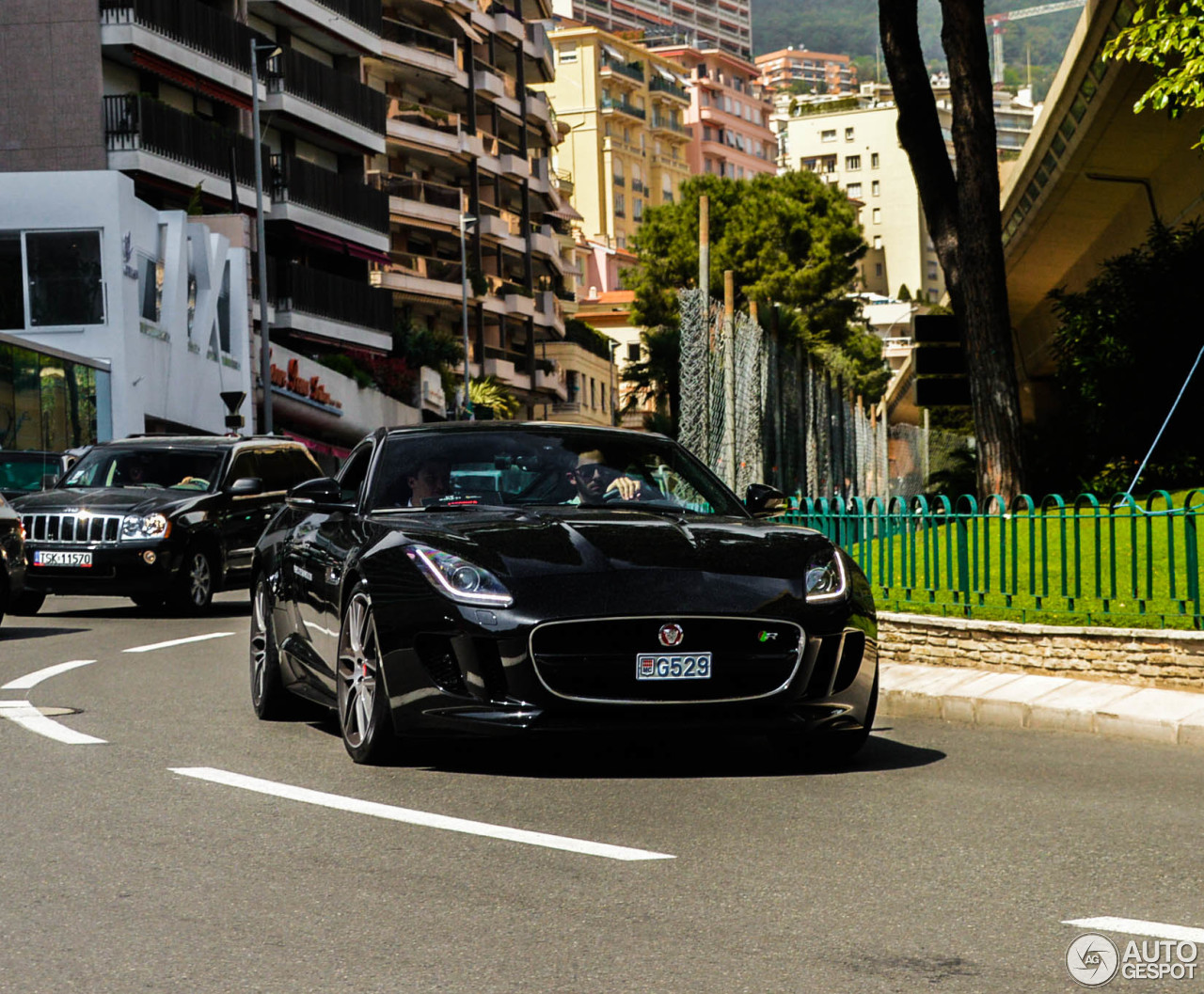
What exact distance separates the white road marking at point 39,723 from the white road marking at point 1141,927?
5.06 meters

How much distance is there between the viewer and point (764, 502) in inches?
354

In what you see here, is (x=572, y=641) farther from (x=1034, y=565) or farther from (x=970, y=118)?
(x=970, y=118)

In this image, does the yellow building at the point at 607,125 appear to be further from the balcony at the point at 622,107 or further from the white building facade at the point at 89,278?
the white building facade at the point at 89,278

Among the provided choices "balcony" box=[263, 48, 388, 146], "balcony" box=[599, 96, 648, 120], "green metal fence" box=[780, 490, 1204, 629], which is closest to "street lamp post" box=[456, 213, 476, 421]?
"balcony" box=[263, 48, 388, 146]

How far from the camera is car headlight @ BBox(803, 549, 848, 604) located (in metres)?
7.73

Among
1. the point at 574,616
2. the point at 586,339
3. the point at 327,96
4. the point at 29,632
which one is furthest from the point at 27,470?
the point at 586,339

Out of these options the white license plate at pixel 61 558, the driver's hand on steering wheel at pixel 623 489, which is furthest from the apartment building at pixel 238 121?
the driver's hand on steering wheel at pixel 623 489

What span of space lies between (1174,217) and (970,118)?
11.6 meters

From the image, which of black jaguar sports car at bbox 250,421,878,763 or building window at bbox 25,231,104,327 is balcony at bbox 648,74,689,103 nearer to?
building window at bbox 25,231,104,327

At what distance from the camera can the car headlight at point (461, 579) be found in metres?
7.36

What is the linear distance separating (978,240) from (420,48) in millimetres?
65364

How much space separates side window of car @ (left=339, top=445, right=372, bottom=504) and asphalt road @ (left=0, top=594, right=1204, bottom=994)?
116 centimetres

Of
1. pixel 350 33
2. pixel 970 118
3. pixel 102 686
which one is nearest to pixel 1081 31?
pixel 970 118

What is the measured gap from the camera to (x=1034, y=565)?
1142 cm
